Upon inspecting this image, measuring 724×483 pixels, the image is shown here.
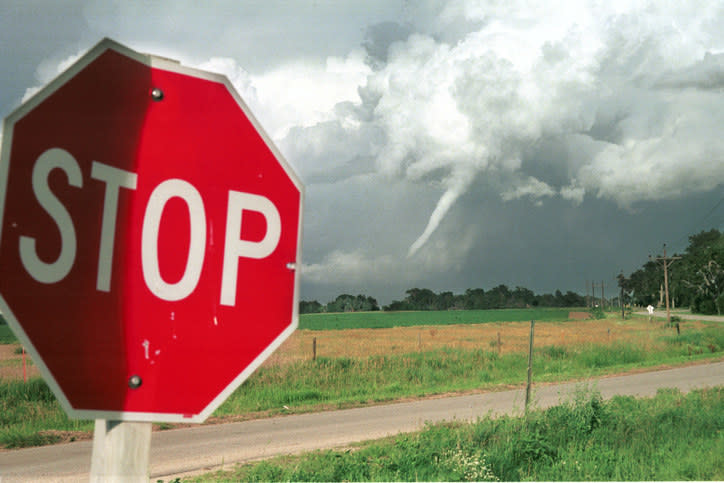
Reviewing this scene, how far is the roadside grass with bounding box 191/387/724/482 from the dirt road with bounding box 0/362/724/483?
0.84 metres

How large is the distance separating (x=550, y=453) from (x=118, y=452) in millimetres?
6000

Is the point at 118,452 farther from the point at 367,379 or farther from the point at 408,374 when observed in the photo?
the point at 408,374

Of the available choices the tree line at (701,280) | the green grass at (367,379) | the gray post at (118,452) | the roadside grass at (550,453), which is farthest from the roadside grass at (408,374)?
the tree line at (701,280)

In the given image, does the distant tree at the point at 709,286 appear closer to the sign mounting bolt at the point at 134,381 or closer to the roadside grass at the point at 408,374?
the roadside grass at the point at 408,374

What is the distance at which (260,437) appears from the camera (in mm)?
10852

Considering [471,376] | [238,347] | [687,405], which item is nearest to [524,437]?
[687,405]

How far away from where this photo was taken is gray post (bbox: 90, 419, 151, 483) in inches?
57.7

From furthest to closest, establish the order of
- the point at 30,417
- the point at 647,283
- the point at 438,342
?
1. the point at 647,283
2. the point at 438,342
3. the point at 30,417

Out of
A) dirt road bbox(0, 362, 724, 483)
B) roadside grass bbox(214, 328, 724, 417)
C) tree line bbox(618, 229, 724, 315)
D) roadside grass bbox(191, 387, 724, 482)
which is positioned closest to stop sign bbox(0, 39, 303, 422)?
roadside grass bbox(191, 387, 724, 482)

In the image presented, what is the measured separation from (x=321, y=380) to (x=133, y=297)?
17201 mm

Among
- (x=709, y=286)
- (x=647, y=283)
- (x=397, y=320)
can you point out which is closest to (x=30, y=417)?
(x=397, y=320)

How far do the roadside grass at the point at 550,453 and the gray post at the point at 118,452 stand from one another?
4432mm

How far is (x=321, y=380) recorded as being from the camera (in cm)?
1820

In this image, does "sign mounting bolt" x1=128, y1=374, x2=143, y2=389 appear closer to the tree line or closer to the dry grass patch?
the dry grass patch
